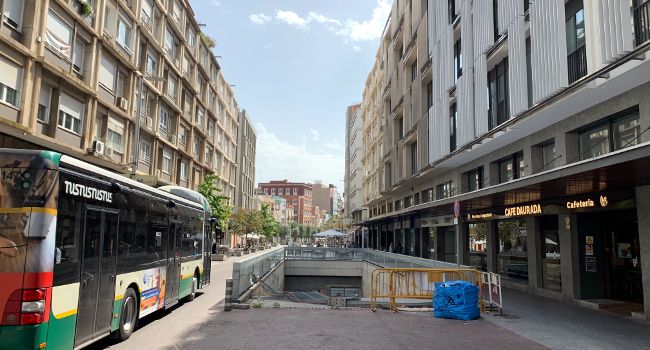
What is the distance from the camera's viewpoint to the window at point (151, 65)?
30.2 m

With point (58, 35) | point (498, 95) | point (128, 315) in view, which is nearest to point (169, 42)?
point (58, 35)

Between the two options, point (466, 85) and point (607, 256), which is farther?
point (466, 85)

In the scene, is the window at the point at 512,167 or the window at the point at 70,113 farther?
the window at the point at 70,113

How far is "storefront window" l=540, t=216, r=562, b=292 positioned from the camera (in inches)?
626

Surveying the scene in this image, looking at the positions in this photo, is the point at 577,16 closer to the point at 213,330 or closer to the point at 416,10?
the point at 213,330

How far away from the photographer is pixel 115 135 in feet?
84.8

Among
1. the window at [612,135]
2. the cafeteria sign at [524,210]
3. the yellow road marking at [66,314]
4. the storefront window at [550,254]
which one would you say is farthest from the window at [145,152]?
the window at [612,135]

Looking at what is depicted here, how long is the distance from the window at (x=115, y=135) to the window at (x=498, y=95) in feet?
63.8

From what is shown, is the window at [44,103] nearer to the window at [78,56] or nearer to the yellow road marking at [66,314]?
the window at [78,56]

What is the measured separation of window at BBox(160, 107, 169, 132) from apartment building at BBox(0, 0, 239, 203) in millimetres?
78

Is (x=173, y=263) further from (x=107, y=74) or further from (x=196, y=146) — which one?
(x=196, y=146)

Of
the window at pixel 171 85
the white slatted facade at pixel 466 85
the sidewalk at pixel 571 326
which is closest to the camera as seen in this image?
the sidewalk at pixel 571 326

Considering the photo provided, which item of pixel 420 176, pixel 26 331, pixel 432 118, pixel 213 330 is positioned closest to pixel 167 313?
pixel 213 330

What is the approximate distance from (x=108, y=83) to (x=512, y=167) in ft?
67.8
